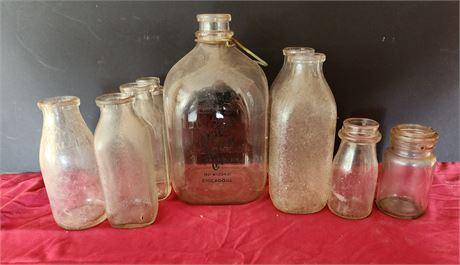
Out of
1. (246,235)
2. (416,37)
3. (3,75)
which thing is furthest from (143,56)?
(416,37)

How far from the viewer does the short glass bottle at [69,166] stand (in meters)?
0.59

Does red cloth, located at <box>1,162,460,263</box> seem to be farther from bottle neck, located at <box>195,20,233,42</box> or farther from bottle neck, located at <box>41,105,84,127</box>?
bottle neck, located at <box>195,20,233,42</box>

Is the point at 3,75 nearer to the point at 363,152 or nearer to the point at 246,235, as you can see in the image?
the point at 246,235

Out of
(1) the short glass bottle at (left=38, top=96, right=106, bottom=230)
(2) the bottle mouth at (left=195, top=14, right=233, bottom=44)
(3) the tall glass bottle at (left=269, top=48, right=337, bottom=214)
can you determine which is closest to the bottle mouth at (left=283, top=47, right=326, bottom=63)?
(3) the tall glass bottle at (left=269, top=48, right=337, bottom=214)

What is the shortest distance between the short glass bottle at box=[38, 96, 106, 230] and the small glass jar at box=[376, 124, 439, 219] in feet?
1.77

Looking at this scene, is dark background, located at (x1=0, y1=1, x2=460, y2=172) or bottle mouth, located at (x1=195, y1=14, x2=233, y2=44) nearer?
bottle mouth, located at (x1=195, y1=14, x2=233, y2=44)

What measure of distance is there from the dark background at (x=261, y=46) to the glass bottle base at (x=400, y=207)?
208 millimetres

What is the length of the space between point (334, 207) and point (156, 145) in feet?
1.19

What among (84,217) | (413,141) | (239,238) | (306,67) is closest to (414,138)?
(413,141)

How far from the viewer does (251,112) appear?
2.14 feet

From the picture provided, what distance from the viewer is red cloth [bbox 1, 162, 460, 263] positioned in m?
0.54

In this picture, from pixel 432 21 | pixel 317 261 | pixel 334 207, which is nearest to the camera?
pixel 317 261

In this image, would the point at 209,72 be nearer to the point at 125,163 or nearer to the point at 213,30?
the point at 213,30

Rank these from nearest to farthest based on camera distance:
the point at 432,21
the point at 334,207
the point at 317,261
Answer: the point at 317,261
the point at 334,207
the point at 432,21
